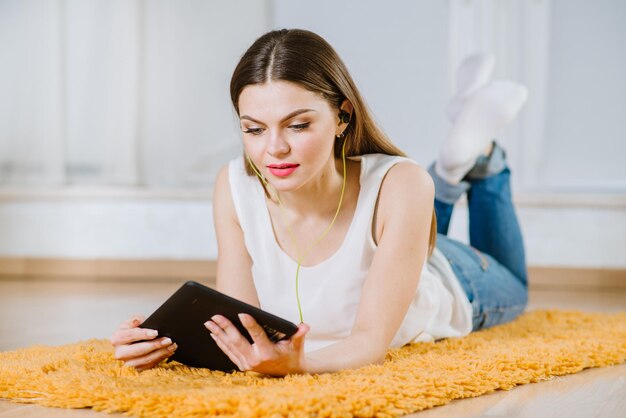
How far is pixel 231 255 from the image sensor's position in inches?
74.3

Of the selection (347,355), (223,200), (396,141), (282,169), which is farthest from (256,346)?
(396,141)

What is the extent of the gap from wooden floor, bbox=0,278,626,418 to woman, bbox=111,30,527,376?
0.24 m

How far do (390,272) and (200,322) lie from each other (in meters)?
0.40

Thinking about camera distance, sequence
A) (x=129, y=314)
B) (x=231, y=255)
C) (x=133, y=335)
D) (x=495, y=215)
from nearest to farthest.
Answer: (x=133, y=335) < (x=231, y=255) < (x=495, y=215) < (x=129, y=314)

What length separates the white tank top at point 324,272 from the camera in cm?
177

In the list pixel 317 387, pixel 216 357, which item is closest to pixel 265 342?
pixel 317 387

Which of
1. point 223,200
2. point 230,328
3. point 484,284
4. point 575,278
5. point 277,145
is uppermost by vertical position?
point 277,145

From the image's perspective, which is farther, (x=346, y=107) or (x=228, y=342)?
(x=346, y=107)

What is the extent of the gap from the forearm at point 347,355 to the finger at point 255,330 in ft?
0.43

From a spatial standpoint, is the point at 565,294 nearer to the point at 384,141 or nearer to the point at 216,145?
the point at 216,145

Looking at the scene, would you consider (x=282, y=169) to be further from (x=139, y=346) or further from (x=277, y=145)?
(x=139, y=346)

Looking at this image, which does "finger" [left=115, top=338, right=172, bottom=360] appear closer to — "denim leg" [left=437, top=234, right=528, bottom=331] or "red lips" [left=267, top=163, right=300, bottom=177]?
"red lips" [left=267, top=163, right=300, bottom=177]

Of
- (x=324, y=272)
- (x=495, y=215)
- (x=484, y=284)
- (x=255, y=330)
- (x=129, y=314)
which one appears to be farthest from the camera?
(x=129, y=314)

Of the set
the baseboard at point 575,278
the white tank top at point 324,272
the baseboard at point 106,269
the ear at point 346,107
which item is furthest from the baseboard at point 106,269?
the ear at point 346,107
